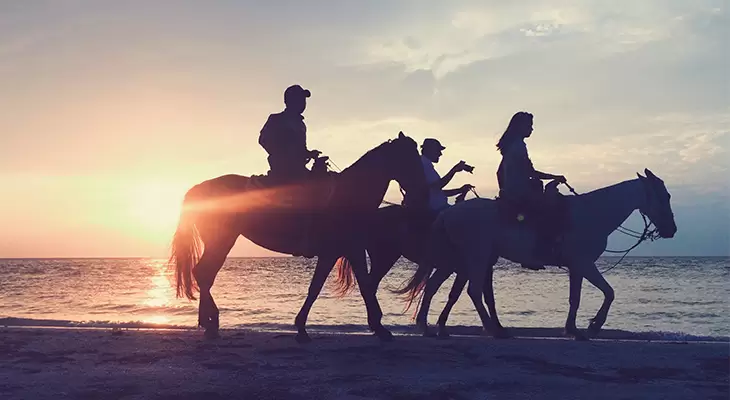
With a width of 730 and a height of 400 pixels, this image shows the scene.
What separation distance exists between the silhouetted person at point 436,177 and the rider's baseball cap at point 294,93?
82.6 inches

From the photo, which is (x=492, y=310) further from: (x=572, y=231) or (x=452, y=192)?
(x=452, y=192)

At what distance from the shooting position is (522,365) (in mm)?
6285

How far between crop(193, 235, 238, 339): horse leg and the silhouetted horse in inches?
0.6

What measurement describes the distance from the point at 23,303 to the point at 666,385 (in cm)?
2695

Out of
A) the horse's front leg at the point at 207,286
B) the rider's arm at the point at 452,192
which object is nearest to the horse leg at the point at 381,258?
A: the rider's arm at the point at 452,192

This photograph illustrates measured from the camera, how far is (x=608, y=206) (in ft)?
29.9

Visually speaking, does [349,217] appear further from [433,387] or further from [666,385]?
[666,385]

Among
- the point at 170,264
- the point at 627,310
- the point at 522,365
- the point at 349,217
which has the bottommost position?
the point at 627,310

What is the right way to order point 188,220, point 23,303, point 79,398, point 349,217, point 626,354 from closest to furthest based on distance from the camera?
1. point 79,398
2. point 626,354
3. point 349,217
4. point 188,220
5. point 23,303

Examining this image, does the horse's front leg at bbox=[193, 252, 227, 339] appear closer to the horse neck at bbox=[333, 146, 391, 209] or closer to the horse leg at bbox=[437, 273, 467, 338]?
the horse neck at bbox=[333, 146, 391, 209]

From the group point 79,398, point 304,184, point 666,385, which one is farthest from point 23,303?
point 666,385

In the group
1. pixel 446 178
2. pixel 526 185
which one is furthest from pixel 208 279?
pixel 526 185

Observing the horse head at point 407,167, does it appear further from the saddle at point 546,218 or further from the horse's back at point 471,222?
the saddle at point 546,218

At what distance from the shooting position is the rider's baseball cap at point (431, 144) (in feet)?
34.7
